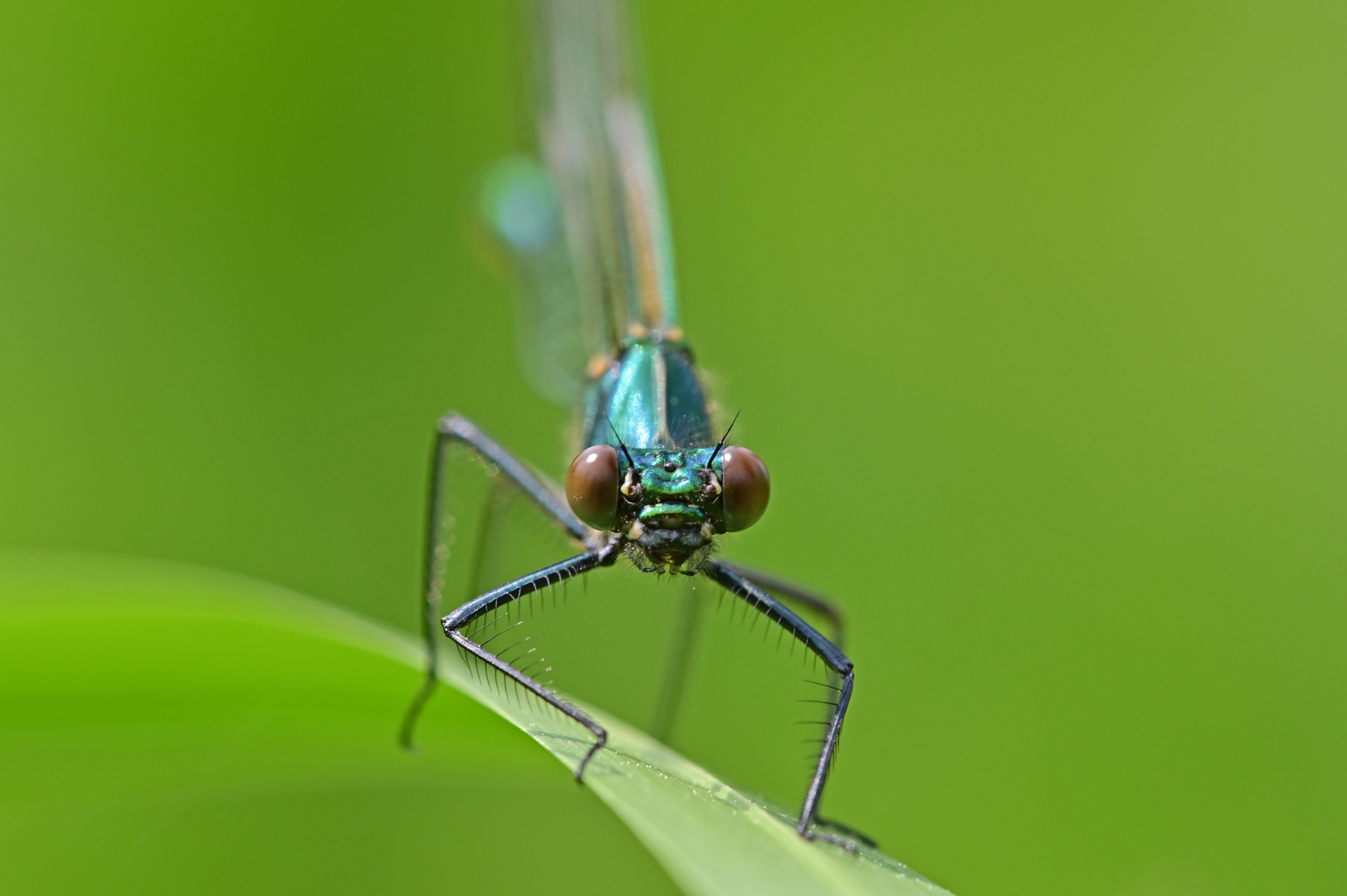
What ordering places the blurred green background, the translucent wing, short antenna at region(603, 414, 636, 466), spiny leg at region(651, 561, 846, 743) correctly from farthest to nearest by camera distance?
the blurred green background, spiny leg at region(651, 561, 846, 743), the translucent wing, short antenna at region(603, 414, 636, 466)

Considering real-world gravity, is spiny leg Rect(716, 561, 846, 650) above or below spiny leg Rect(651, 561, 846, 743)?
above

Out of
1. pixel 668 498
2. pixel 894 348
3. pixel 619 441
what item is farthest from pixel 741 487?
pixel 894 348

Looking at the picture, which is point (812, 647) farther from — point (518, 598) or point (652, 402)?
point (652, 402)

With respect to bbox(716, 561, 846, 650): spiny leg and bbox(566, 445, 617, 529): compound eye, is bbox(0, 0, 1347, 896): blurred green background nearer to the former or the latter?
bbox(716, 561, 846, 650): spiny leg

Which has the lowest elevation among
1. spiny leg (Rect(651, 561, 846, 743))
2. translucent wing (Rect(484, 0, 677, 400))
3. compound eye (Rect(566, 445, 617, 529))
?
spiny leg (Rect(651, 561, 846, 743))

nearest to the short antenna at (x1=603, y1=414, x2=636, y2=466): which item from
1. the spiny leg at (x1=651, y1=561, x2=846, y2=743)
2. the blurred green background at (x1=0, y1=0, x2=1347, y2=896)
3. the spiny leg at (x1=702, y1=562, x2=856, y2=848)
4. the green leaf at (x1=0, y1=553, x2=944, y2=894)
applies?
the spiny leg at (x1=702, y1=562, x2=856, y2=848)

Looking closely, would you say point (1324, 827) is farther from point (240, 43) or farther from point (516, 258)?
point (240, 43)

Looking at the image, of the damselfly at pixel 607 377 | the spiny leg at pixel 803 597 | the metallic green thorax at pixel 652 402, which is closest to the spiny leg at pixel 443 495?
the damselfly at pixel 607 377

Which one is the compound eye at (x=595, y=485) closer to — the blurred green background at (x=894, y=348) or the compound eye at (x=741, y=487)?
the compound eye at (x=741, y=487)
